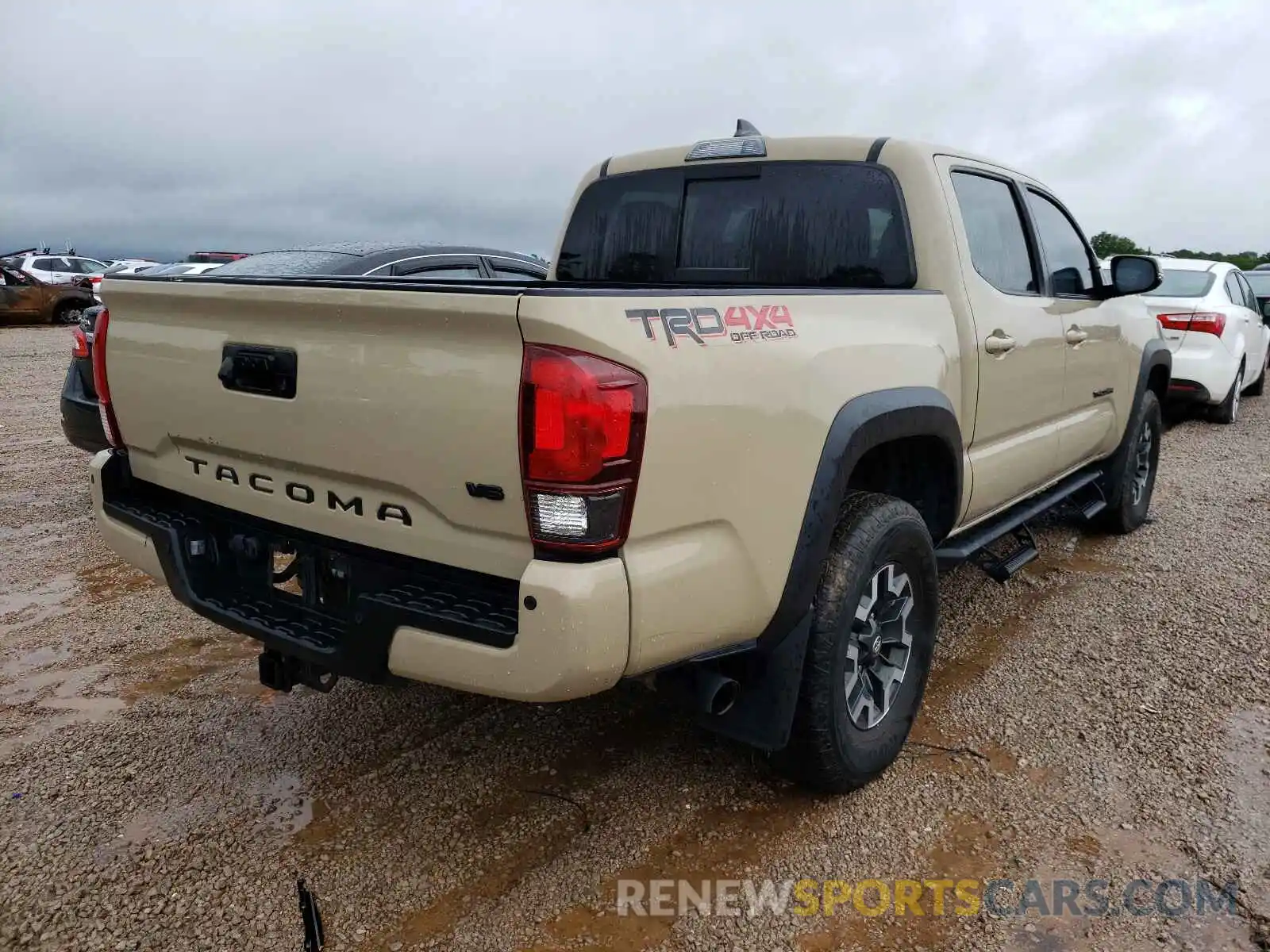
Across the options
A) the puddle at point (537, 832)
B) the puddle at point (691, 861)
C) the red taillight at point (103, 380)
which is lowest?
the puddle at point (537, 832)

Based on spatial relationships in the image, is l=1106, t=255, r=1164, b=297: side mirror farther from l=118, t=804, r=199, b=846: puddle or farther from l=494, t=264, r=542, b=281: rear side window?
l=118, t=804, r=199, b=846: puddle

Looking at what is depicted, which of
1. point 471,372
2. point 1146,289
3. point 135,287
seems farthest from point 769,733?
point 1146,289

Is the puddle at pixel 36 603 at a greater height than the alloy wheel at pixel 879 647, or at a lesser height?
lesser

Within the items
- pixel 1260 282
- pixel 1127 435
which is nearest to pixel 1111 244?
pixel 1260 282

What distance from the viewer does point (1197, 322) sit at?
872 cm

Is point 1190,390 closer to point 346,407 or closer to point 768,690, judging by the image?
point 768,690

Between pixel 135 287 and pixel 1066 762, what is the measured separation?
3.26m

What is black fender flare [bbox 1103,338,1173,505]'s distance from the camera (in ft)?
17.1

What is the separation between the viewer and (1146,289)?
14.8ft

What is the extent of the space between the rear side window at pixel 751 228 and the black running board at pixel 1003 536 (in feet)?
3.26

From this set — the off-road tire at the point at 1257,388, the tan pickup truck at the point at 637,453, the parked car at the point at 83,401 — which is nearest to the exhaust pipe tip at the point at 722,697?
the tan pickup truck at the point at 637,453

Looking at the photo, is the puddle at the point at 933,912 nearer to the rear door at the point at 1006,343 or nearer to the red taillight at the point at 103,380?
the rear door at the point at 1006,343

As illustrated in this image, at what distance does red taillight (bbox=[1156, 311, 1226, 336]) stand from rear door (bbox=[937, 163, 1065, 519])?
5.63 meters

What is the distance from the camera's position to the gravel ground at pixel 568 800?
239cm
